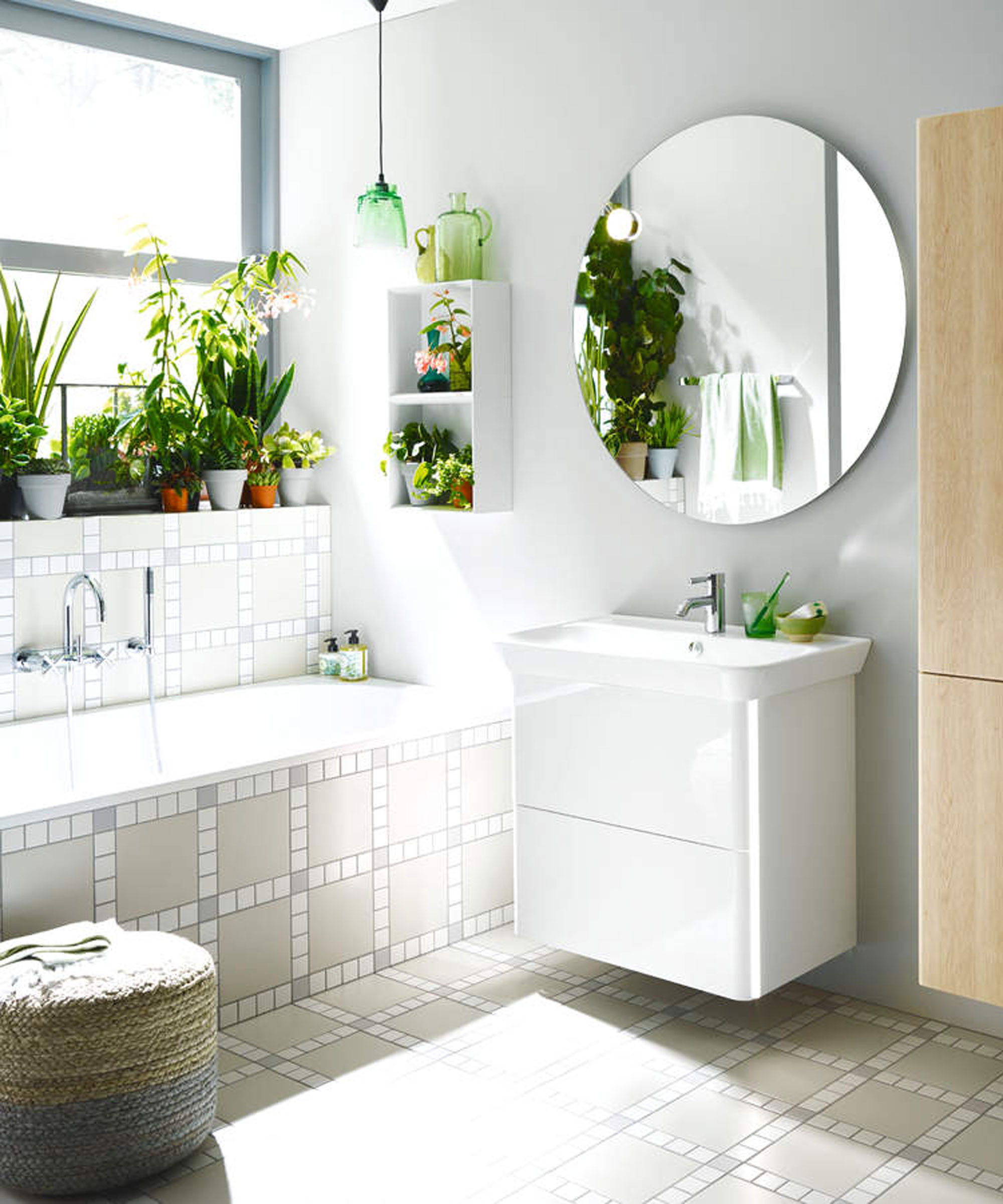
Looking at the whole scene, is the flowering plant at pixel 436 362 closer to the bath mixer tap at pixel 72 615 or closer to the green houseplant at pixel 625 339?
the green houseplant at pixel 625 339

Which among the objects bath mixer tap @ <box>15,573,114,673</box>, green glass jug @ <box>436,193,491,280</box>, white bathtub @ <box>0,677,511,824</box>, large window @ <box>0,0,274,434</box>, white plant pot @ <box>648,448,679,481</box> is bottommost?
white bathtub @ <box>0,677,511,824</box>

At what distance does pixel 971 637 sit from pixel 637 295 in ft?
4.57

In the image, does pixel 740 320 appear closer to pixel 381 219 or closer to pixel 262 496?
pixel 381 219

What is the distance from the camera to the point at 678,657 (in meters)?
3.18

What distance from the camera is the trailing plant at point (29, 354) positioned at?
376cm

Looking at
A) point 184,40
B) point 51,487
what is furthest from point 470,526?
point 184,40

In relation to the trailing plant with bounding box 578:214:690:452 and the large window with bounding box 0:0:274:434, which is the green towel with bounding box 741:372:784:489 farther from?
the large window with bounding box 0:0:274:434

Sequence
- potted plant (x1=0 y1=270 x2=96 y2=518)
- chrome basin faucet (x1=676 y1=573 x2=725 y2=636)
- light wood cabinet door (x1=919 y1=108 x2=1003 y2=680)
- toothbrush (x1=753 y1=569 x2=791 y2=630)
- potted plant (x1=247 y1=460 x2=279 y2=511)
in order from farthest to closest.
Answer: potted plant (x1=247 y1=460 x2=279 y2=511) → potted plant (x1=0 y1=270 x2=96 y2=518) → chrome basin faucet (x1=676 y1=573 x2=725 y2=636) → toothbrush (x1=753 y1=569 x2=791 y2=630) → light wood cabinet door (x1=919 y1=108 x2=1003 y2=680)

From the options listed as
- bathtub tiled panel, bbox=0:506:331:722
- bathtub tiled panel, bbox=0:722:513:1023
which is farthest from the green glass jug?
bathtub tiled panel, bbox=0:722:513:1023

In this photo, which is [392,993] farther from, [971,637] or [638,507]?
[971,637]

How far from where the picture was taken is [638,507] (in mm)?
3482

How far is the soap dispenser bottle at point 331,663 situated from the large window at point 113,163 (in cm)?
100

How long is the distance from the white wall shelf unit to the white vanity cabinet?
2.22ft

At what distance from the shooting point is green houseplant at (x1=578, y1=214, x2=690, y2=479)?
3354 mm
